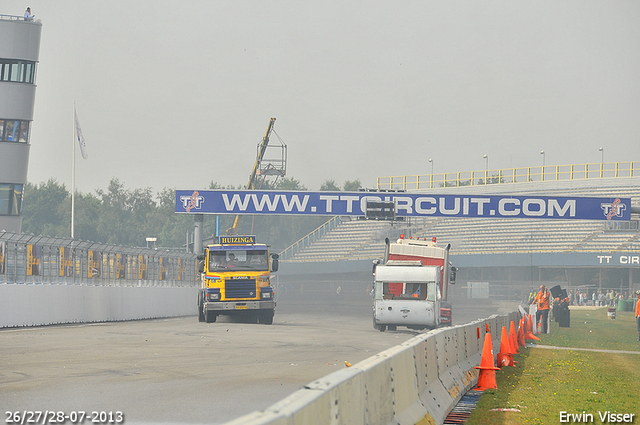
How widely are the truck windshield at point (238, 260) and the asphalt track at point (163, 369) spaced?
18.3 ft

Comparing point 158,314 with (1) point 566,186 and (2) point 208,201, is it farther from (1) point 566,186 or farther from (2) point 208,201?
(1) point 566,186

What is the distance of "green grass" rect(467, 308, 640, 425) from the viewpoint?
A: 10.8 metres

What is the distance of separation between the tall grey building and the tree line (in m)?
81.3

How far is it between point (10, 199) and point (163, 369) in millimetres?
37686

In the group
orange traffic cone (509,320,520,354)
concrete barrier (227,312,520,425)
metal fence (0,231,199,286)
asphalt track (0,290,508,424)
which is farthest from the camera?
metal fence (0,231,199,286)

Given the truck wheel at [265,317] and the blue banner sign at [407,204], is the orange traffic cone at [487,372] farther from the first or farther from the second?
the blue banner sign at [407,204]

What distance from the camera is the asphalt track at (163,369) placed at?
392 inches

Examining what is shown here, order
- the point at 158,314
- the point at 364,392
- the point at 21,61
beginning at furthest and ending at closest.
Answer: the point at 21,61, the point at 158,314, the point at 364,392

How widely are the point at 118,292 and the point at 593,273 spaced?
174 feet

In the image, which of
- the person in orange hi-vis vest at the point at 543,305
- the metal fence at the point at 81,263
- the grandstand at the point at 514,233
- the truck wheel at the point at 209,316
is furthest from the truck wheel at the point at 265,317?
the grandstand at the point at 514,233

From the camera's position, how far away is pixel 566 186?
78.3 m

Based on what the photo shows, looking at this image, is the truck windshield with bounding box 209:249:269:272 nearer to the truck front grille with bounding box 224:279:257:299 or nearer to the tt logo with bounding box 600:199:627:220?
the truck front grille with bounding box 224:279:257:299

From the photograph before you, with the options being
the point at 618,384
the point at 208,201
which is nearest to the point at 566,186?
the point at 208,201

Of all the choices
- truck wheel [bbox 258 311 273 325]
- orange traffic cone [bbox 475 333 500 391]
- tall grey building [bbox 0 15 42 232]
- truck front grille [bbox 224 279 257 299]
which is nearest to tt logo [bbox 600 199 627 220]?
truck wheel [bbox 258 311 273 325]
